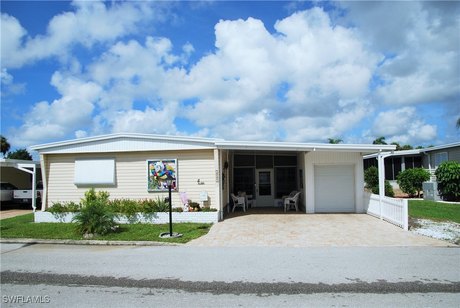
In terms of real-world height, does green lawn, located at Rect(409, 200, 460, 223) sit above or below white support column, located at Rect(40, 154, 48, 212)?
below

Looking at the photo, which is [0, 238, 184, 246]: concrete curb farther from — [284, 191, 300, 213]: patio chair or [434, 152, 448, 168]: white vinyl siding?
[434, 152, 448, 168]: white vinyl siding

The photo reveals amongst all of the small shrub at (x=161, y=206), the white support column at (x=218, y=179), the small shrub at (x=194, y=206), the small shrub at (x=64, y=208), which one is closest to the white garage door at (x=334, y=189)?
the white support column at (x=218, y=179)

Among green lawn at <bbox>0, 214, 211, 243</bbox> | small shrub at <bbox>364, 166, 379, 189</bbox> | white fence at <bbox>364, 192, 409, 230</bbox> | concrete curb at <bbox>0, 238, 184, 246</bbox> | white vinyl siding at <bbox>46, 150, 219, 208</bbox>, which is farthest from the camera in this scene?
small shrub at <bbox>364, 166, 379, 189</bbox>

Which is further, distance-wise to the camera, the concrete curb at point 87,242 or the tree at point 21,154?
the tree at point 21,154

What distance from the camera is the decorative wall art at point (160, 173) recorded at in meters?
13.8

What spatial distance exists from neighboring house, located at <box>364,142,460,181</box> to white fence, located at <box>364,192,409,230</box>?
6.82m

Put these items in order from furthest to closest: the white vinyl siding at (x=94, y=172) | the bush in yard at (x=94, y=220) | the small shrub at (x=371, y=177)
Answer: the small shrub at (x=371, y=177)
the white vinyl siding at (x=94, y=172)
the bush in yard at (x=94, y=220)

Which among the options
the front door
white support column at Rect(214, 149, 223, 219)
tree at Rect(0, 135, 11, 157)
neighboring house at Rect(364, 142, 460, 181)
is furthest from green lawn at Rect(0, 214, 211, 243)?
tree at Rect(0, 135, 11, 157)

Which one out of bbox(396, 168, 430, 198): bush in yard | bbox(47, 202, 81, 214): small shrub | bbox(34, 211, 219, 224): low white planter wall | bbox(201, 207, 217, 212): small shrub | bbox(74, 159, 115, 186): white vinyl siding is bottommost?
bbox(34, 211, 219, 224): low white planter wall

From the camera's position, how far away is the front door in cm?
1786

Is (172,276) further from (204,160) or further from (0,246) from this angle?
(204,160)

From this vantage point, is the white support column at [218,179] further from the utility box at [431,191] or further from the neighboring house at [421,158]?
the utility box at [431,191]

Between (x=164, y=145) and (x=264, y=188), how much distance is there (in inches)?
255

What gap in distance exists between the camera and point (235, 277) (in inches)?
242
